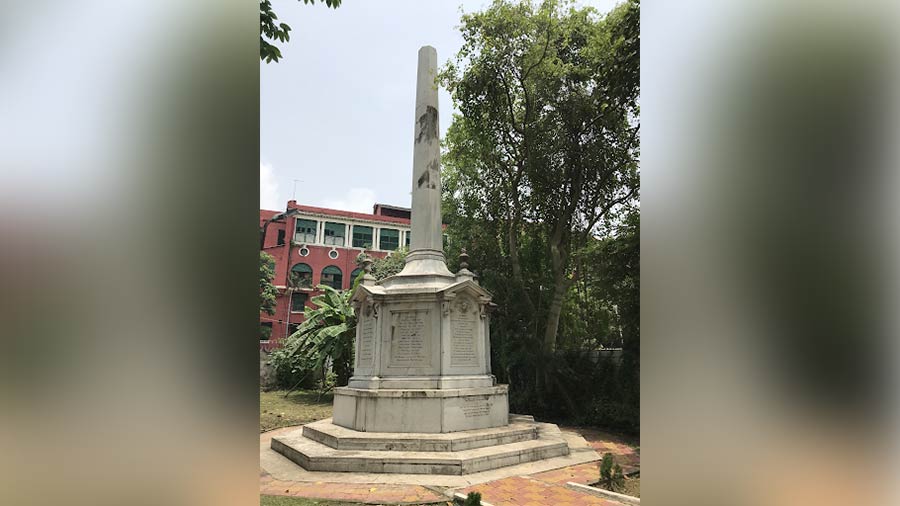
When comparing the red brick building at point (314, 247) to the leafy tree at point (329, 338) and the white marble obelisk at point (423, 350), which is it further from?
the white marble obelisk at point (423, 350)

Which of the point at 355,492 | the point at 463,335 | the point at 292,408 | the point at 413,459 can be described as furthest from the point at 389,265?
the point at 355,492

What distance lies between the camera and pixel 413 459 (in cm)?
641

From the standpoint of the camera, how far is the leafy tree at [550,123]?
12.8m

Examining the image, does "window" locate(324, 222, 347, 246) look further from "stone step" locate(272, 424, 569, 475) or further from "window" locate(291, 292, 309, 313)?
"stone step" locate(272, 424, 569, 475)

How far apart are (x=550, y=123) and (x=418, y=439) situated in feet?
31.2

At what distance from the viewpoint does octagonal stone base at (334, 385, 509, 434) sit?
752cm

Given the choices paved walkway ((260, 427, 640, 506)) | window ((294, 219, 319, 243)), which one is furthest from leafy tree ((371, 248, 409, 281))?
paved walkway ((260, 427, 640, 506))

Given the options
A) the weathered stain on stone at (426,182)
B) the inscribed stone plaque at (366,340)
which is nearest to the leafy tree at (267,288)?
the inscribed stone plaque at (366,340)
